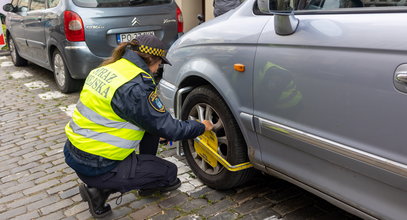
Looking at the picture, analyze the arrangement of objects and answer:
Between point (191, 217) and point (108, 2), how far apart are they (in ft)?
12.2

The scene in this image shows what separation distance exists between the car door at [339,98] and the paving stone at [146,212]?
3.15 ft

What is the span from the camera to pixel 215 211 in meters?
2.83

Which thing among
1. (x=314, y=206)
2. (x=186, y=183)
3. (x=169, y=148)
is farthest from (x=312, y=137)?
(x=169, y=148)

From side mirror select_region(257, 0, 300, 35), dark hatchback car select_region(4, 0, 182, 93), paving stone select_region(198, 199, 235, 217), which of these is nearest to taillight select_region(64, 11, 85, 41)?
dark hatchback car select_region(4, 0, 182, 93)

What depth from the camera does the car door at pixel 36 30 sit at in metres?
6.17

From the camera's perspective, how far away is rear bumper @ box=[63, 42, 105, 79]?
211 inches

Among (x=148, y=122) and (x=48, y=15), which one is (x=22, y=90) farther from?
(x=148, y=122)

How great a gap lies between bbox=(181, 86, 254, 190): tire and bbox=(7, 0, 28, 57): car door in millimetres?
5070

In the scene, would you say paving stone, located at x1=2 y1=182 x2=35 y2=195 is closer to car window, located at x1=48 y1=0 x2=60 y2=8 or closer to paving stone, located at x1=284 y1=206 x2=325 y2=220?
paving stone, located at x1=284 y1=206 x2=325 y2=220

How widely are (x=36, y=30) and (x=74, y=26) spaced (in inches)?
58.4

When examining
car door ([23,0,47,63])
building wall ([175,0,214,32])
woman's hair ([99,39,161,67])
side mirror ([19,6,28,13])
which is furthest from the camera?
building wall ([175,0,214,32])

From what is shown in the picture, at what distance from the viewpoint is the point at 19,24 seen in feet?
23.6

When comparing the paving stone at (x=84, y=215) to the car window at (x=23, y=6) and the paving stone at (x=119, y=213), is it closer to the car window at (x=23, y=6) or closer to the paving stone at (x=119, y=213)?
the paving stone at (x=119, y=213)

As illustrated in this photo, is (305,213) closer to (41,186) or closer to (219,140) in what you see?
(219,140)
